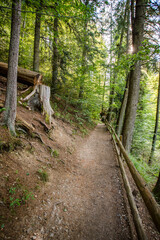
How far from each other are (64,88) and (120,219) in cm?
840

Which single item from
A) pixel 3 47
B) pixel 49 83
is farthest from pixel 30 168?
pixel 3 47

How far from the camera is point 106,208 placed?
119 inches

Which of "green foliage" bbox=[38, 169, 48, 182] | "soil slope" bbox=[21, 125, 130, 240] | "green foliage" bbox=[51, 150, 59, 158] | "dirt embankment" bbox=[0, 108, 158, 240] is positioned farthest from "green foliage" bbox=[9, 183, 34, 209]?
"green foliage" bbox=[51, 150, 59, 158]

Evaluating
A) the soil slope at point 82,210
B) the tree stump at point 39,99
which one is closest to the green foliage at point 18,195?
the soil slope at point 82,210

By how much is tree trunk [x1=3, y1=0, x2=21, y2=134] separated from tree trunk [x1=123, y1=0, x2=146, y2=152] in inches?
198

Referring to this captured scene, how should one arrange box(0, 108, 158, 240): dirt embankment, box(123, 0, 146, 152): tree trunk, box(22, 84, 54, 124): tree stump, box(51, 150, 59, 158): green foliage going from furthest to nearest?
box(22, 84, 54, 124): tree stump → box(123, 0, 146, 152): tree trunk → box(51, 150, 59, 158): green foliage → box(0, 108, 158, 240): dirt embankment

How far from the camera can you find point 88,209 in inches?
117

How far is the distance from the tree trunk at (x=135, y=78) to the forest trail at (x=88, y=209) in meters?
2.63

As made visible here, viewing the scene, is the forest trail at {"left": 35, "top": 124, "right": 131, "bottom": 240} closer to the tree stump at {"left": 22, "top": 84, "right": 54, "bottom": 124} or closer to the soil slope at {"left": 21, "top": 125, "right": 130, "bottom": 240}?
the soil slope at {"left": 21, "top": 125, "right": 130, "bottom": 240}

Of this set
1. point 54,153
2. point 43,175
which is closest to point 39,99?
point 54,153

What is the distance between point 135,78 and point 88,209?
607cm

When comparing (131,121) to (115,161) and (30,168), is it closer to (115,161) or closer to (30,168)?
(115,161)

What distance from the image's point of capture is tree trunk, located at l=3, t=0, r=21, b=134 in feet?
10.5

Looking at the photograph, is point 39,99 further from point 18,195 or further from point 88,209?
point 88,209
